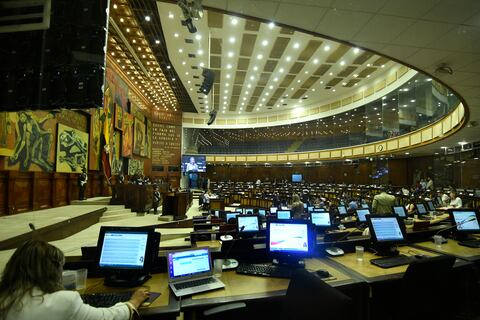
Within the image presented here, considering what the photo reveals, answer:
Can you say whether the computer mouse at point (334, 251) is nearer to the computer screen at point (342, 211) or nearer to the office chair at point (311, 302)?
the office chair at point (311, 302)

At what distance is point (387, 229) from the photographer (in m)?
3.15

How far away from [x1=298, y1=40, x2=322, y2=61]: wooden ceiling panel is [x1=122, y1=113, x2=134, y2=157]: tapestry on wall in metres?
8.90

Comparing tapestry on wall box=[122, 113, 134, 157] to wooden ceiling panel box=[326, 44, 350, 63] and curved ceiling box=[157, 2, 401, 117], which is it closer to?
curved ceiling box=[157, 2, 401, 117]

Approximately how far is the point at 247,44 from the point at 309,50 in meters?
2.59

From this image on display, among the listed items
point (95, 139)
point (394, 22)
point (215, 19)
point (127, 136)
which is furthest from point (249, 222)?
point (127, 136)

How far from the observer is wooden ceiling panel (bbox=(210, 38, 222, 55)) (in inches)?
390

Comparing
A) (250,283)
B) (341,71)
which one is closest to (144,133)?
(341,71)

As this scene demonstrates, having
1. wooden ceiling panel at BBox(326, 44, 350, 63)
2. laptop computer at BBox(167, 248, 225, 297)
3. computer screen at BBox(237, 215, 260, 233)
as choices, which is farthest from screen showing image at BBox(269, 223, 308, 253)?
wooden ceiling panel at BBox(326, 44, 350, 63)

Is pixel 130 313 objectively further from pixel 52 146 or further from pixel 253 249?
pixel 52 146

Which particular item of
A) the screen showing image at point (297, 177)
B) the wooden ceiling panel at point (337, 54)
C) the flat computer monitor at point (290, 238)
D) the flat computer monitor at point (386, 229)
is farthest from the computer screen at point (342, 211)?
the screen showing image at point (297, 177)

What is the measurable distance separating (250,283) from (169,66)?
12.1 m

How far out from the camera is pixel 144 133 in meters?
15.9

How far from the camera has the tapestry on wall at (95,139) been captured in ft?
30.7

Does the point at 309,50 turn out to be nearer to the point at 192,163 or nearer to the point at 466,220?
the point at 466,220
